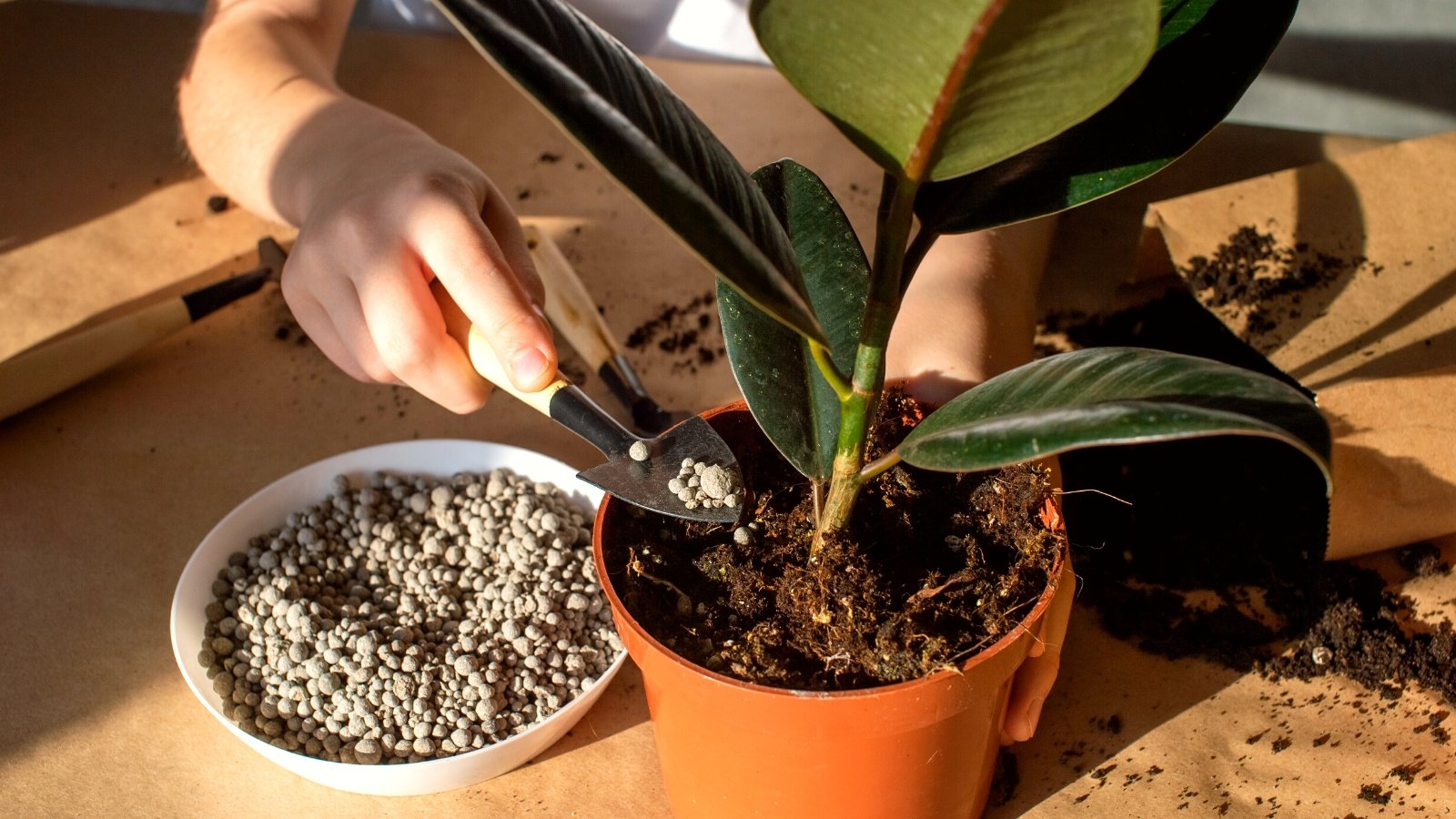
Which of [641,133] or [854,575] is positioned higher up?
[641,133]

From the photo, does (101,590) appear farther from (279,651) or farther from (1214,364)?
(1214,364)

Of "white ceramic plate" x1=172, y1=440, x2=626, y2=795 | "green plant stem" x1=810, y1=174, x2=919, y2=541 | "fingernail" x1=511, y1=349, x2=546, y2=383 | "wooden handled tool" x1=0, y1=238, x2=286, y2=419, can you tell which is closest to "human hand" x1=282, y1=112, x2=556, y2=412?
"fingernail" x1=511, y1=349, x2=546, y2=383

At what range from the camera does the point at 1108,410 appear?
38 centimetres

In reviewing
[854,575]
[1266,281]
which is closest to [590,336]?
[854,575]

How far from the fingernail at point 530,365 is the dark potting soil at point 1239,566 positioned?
39 cm

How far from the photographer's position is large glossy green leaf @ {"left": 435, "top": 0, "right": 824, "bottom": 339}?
13.5 inches

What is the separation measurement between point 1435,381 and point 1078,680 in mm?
348

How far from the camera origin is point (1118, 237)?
1.22 meters

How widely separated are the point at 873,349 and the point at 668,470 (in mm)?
193

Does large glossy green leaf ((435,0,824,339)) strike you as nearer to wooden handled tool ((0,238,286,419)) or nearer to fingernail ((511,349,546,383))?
fingernail ((511,349,546,383))

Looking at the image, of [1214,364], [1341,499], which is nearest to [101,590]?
[1214,364]

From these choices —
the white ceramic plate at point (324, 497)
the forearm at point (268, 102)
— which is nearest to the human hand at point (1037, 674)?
the white ceramic plate at point (324, 497)

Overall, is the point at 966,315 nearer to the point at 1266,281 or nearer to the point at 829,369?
the point at 1266,281

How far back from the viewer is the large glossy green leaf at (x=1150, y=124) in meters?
0.48
